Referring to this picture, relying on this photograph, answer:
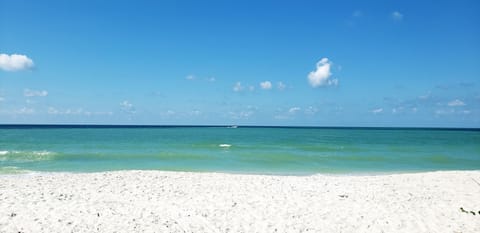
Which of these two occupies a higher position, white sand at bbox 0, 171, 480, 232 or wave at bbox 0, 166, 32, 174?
white sand at bbox 0, 171, 480, 232

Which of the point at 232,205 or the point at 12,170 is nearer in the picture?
the point at 232,205

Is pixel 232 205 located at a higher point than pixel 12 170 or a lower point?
higher

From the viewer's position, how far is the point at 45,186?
10672 mm

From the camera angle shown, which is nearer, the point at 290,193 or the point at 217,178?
the point at 290,193

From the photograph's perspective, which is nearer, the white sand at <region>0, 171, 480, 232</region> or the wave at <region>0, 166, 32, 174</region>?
the white sand at <region>0, 171, 480, 232</region>

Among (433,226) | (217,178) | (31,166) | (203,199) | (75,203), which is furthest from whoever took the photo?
(31,166)

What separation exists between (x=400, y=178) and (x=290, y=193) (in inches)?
239

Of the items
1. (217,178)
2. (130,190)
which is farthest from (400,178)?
(130,190)

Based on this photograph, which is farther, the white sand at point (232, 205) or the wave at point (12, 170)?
the wave at point (12, 170)

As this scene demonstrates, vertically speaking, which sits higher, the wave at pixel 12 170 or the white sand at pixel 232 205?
the white sand at pixel 232 205

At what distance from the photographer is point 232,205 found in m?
8.90

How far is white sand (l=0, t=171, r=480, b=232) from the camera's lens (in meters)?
7.33

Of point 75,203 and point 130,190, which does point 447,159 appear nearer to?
point 130,190

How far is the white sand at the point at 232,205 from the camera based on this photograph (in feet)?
24.0
